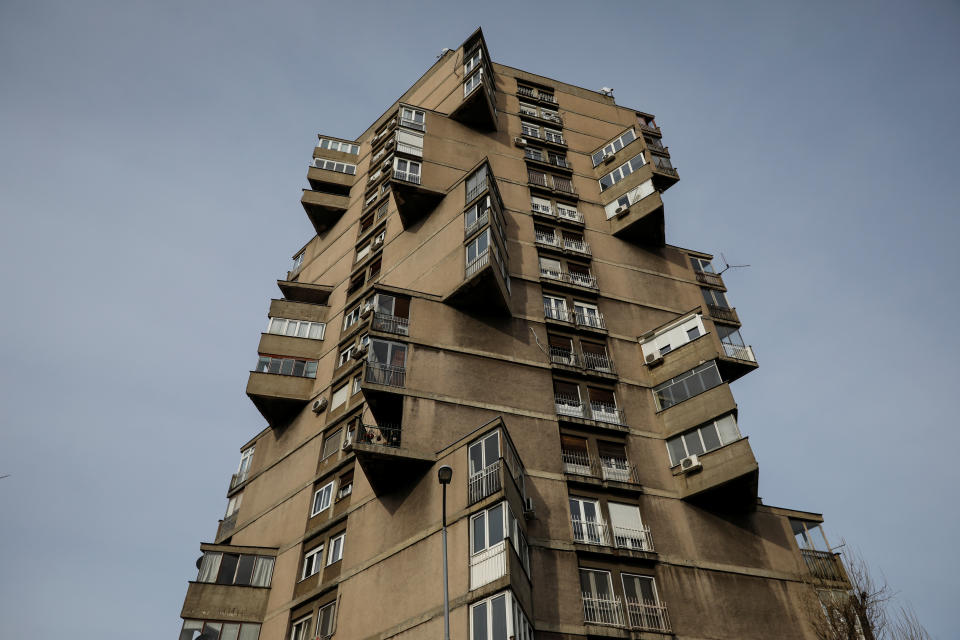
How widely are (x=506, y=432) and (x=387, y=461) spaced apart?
4.90m

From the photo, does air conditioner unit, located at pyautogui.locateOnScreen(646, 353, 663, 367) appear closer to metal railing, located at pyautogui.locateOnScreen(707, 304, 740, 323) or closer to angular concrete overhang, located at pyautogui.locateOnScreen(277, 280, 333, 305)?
metal railing, located at pyautogui.locateOnScreen(707, 304, 740, 323)

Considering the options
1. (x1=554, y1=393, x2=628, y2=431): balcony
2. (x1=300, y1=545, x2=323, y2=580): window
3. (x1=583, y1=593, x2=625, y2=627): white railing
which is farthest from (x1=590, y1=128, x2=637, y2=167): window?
(x1=300, y1=545, x2=323, y2=580): window

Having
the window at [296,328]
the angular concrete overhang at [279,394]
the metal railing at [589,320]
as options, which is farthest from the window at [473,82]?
the angular concrete overhang at [279,394]

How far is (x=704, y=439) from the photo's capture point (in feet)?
94.4

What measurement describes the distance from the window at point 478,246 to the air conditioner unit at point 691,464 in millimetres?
12507

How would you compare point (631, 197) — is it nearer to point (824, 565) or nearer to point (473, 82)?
point (473, 82)

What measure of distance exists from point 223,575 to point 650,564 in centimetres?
1781

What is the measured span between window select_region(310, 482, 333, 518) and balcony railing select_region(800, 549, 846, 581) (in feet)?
65.0

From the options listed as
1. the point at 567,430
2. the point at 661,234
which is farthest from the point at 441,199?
the point at 567,430

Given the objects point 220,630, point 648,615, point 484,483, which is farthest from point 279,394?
point 648,615

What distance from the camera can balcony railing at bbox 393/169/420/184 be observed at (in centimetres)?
→ 3797

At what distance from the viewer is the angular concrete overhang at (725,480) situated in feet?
88.5

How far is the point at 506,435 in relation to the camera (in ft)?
78.7

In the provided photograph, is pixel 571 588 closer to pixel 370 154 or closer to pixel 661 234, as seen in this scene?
pixel 661 234
